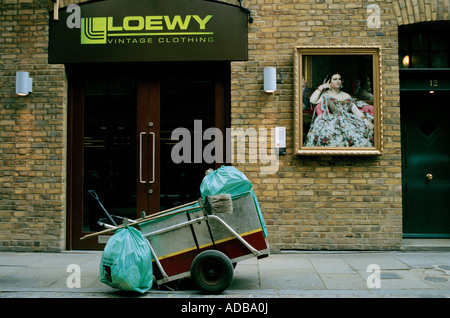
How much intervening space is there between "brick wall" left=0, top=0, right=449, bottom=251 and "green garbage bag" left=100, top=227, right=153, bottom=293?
285 centimetres

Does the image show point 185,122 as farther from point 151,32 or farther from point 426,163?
point 426,163

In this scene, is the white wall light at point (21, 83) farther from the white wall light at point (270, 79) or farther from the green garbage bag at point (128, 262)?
the white wall light at point (270, 79)

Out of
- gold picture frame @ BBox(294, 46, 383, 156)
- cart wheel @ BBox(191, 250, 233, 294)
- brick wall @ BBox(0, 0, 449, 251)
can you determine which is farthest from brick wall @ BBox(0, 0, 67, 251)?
gold picture frame @ BBox(294, 46, 383, 156)

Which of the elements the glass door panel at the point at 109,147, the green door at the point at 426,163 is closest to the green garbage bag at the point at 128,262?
the glass door panel at the point at 109,147

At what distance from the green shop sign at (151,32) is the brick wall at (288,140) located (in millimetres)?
276

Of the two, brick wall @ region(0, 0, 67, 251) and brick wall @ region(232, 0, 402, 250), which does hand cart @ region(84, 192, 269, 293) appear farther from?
brick wall @ region(0, 0, 67, 251)

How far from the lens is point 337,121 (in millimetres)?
7402

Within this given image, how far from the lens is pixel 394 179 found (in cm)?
729

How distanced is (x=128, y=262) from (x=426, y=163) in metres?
5.91

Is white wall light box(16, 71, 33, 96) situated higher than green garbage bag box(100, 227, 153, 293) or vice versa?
white wall light box(16, 71, 33, 96)

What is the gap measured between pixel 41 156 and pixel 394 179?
626cm

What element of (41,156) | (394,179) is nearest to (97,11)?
(41,156)

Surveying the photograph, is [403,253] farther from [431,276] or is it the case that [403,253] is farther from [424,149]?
[424,149]

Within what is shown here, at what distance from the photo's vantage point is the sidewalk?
5.11 m
